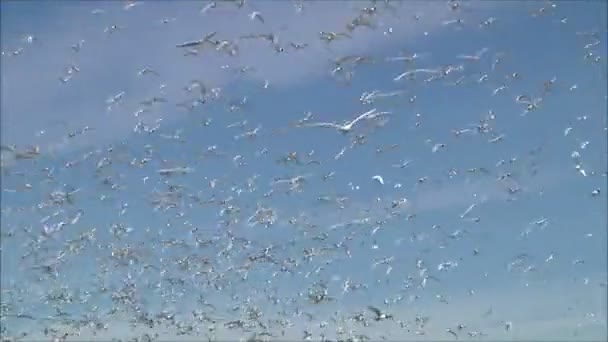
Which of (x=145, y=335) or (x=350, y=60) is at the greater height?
(x=350, y=60)

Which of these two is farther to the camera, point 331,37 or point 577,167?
point 577,167

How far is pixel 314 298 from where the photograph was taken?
4381cm

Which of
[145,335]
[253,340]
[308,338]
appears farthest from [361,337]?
[145,335]

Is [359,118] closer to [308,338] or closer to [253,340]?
[308,338]

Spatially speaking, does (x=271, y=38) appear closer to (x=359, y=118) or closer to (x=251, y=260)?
(x=359, y=118)

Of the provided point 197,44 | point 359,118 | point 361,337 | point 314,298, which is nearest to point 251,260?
point 314,298

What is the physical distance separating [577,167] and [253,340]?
2531 cm

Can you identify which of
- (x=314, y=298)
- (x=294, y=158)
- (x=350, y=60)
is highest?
(x=350, y=60)

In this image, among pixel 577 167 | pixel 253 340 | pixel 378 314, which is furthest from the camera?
pixel 253 340

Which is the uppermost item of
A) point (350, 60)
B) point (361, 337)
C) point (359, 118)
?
point (350, 60)

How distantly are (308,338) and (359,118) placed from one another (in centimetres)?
1502

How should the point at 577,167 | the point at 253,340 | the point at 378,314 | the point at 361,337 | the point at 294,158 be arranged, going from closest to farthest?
the point at 577,167
the point at 294,158
the point at 378,314
the point at 361,337
the point at 253,340

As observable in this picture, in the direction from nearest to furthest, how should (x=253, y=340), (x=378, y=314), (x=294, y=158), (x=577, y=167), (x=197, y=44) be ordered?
1. (x=197, y=44)
2. (x=577, y=167)
3. (x=294, y=158)
4. (x=378, y=314)
5. (x=253, y=340)

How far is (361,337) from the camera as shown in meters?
47.0
